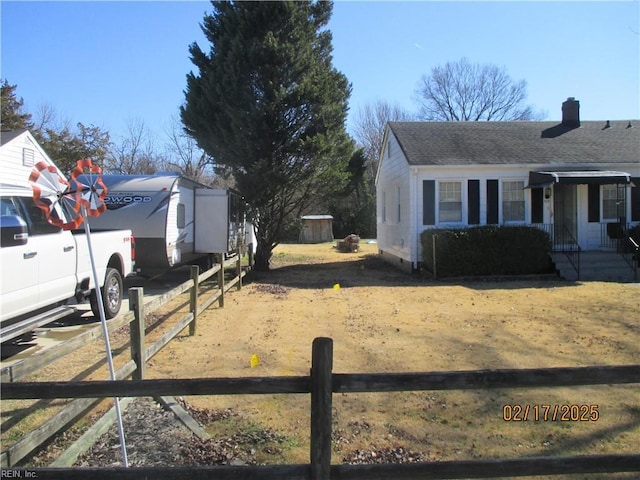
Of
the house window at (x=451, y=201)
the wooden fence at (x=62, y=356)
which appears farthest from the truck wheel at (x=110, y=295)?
the house window at (x=451, y=201)

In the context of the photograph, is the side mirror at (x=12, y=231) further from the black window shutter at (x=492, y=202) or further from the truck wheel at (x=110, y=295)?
the black window shutter at (x=492, y=202)

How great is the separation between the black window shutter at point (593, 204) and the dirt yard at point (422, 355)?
3.76 m

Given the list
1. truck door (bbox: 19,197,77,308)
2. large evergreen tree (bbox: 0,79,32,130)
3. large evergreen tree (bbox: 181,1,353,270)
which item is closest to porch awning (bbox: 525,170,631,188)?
large evergreen tree (bbox: 181,1,353,270)

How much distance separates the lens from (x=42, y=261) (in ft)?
20.5

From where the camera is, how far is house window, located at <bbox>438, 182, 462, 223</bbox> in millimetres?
15305

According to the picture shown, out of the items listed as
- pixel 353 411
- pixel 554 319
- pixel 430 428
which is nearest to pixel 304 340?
pixel 353 411

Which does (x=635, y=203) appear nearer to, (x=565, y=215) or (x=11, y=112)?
(x=565, y=215)

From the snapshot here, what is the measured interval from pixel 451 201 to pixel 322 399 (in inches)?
536

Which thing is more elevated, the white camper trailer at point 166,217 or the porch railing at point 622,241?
the white camper trailer at point 166,217

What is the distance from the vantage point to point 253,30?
14797 mm

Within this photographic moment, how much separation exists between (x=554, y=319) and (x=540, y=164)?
8.38 metres

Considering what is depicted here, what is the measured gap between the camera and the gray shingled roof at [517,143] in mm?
15531

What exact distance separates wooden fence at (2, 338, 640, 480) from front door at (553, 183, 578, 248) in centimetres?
1431

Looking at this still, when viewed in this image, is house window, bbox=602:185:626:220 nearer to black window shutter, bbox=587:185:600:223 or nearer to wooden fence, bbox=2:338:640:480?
black window shutter, bbox=587:185:600:223
